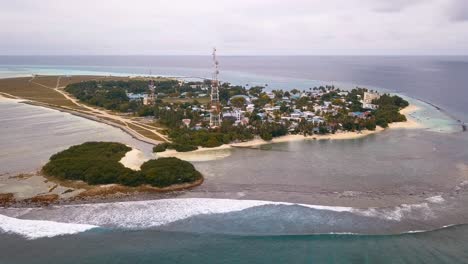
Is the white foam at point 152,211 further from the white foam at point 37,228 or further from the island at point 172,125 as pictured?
the island at point 172,125

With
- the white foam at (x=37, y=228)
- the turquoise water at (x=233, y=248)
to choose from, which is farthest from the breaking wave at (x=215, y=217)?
the turquoise water at (x=233, y=248)

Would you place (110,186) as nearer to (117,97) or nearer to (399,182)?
(399,182)

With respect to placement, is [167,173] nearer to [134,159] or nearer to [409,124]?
[134,159]

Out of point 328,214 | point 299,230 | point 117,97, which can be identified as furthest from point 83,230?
point 117,97

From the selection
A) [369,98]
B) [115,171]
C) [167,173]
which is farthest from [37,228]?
[369,98]

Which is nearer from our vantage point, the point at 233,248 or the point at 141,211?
the point at 233,248

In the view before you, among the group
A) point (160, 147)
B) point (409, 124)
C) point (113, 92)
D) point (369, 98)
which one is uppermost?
point (369, 98)
